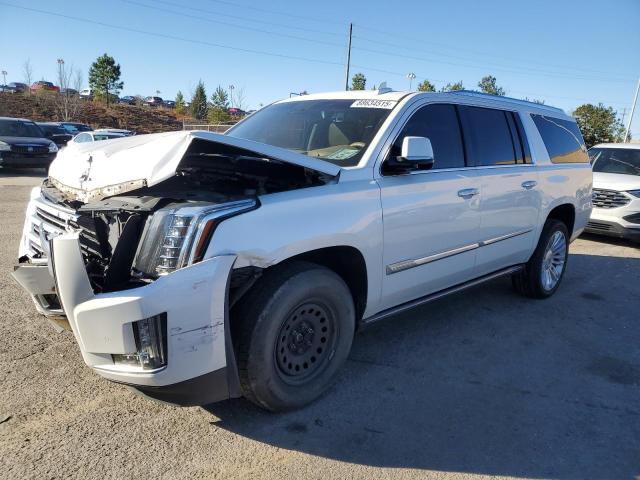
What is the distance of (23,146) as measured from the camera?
14.8 metres

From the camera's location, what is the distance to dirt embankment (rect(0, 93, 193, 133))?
45.2 meters

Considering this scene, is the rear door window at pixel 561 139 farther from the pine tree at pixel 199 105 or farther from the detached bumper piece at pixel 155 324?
the pine tree at pixel 199 105

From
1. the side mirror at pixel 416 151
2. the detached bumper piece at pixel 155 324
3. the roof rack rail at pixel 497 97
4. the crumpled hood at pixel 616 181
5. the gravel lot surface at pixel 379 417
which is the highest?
the roof rack rail at pixel 497 97

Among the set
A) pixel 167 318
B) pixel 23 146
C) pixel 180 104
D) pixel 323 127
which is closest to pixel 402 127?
pixel 323 127

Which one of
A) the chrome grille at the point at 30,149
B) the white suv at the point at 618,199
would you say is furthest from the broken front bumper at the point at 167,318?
the chrome grille at the point at 30,149

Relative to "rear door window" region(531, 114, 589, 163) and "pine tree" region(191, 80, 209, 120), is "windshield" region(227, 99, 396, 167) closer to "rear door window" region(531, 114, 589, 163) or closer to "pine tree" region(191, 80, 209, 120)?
"rear door window" region(531, 114, 589, 163)

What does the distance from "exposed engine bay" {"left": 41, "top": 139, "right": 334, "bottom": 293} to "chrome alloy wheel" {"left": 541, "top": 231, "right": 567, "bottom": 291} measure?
3.41 meters

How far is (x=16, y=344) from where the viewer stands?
11.7 feet

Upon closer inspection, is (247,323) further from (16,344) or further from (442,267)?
A: (16,344)

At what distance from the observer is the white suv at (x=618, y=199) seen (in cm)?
842

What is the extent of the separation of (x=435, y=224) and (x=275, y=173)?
129 cm


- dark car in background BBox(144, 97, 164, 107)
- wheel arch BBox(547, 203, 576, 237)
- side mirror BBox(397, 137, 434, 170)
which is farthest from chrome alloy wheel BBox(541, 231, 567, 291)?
dark car in background BBox(144, 97, 164, 107)

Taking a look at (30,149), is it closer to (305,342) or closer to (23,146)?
(23,146)

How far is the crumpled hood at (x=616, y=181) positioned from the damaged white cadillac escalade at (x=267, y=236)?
5397 mm
